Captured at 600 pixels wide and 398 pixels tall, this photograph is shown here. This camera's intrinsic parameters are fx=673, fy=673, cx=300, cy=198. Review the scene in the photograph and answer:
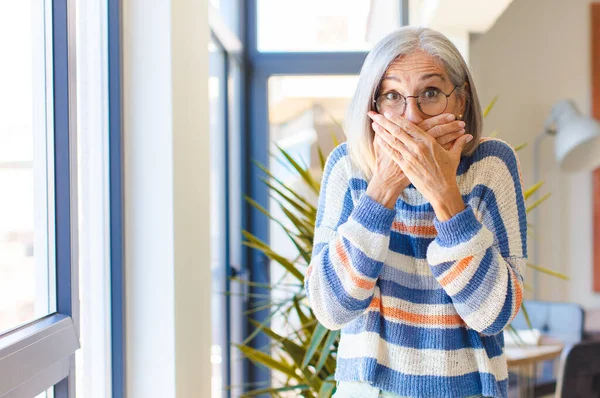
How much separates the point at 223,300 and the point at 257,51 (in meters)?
1.42

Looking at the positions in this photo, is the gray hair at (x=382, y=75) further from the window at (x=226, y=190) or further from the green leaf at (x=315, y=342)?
the window at (x=226, y=190)

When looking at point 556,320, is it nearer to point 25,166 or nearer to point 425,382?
point 425,382

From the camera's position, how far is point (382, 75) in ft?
4.25

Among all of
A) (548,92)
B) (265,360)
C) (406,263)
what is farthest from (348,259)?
(548,92)

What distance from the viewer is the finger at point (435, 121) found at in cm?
127

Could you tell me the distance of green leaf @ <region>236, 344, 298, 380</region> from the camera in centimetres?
213

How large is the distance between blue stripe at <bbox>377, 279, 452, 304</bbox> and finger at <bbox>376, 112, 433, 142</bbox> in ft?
0.93

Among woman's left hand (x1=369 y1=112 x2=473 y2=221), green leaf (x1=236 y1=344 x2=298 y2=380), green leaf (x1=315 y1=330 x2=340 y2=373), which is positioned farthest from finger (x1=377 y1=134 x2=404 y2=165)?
green leaf (x1=236 y1=344 x2=298 y2=380)

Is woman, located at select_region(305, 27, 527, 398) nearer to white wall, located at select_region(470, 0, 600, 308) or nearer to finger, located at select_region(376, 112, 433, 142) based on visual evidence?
finger, located at select_region(376, 112, 433, 142)

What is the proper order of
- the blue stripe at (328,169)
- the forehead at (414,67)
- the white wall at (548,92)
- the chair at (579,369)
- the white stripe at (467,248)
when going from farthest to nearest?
the white wall at (548,92) → the chair at (579,369) → the blue stripe at (328,169) → the forehead at (414,67) → the white stripe at (467,248)

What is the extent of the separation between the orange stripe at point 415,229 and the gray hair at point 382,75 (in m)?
0.11

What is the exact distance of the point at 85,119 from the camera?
1.62 meters

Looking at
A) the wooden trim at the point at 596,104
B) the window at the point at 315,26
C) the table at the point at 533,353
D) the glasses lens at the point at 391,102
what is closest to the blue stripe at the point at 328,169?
the glasses lens at the point at 391,102

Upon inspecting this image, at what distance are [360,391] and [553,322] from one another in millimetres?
3021
